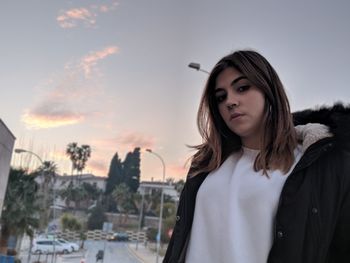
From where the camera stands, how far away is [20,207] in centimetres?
1803

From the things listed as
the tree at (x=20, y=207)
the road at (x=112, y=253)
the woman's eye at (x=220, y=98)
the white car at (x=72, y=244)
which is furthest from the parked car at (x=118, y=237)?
the woman's eye at (x=220, y=98)

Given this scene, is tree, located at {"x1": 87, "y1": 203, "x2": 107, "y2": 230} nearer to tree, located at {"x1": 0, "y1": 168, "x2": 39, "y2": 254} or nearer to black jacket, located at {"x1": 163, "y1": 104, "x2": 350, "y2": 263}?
tree, located at {"x1": 0, "y1": 168, "x2": 39, "y2": 254}

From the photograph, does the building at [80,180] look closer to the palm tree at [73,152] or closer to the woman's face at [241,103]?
the palm tree at [73,152]

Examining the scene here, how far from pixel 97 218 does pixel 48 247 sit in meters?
15.5

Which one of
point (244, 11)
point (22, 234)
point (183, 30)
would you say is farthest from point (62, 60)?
point (22, 234)

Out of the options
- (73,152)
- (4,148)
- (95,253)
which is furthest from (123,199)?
(4,148)

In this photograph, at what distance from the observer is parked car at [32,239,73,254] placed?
3105 centimetres

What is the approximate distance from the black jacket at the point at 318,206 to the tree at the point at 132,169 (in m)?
51.9

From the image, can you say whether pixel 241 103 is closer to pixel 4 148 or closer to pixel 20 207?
pixel 4 148

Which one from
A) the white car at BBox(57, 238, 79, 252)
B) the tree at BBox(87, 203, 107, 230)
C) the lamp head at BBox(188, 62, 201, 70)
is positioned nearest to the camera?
the lamp head at BBox(188, 62, 201, 70)

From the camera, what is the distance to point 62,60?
43.0 ft

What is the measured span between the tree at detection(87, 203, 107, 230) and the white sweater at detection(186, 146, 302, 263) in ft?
153

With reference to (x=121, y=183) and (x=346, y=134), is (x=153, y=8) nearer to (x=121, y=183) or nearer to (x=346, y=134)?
(x=346, y=134)

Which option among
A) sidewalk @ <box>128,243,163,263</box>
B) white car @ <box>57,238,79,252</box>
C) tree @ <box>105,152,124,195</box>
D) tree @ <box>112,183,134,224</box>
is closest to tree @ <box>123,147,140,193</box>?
tree @ <box>105,152,124,195</box>
